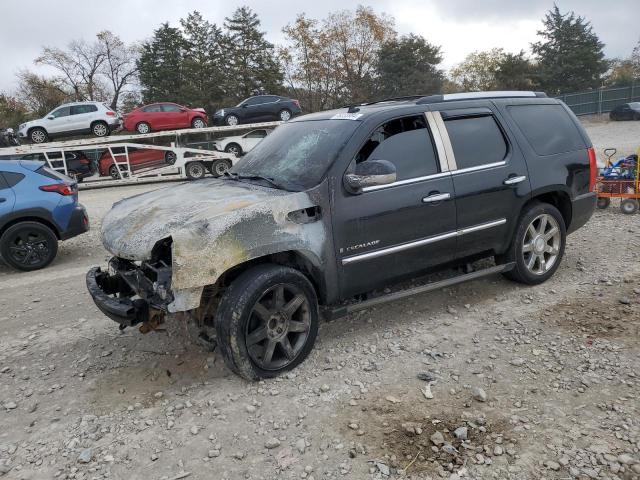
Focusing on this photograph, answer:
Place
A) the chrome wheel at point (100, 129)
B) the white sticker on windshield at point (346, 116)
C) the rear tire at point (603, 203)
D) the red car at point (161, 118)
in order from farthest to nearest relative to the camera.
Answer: the red car at point (161, 118) → the chrome wheel at point (100, 129) → the rear tire at point (603, 203) → the white sticker on windshield at point (346, 116)

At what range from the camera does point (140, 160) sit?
714 inches

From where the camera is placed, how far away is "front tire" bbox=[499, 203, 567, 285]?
4684 mm

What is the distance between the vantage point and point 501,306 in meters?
4.54

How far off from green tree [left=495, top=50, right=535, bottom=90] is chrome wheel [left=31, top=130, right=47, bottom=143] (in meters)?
38.3

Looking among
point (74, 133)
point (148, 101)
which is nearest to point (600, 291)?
point (74, 133)

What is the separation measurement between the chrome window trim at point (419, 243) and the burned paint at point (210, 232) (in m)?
0.33

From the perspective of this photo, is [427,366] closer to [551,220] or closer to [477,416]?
[477,416]

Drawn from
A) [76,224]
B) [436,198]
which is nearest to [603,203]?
[436,198]

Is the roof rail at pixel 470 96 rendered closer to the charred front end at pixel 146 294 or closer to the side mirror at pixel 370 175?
the side mirror at pixel 370 175

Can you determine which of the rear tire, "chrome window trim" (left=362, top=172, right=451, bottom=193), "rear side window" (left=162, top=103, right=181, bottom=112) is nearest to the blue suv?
"chrome window trim" (left=362, top=172, right=451, bottom=193)

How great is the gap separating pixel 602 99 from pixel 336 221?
36.7 meters

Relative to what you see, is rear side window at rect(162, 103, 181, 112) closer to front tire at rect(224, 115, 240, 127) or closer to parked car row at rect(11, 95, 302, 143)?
parked car row at rect(11, 95, 302, 143)

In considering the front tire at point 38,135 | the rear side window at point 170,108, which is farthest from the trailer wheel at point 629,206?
the front tire at point 38,135

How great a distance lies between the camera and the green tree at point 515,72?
44.0 metres
